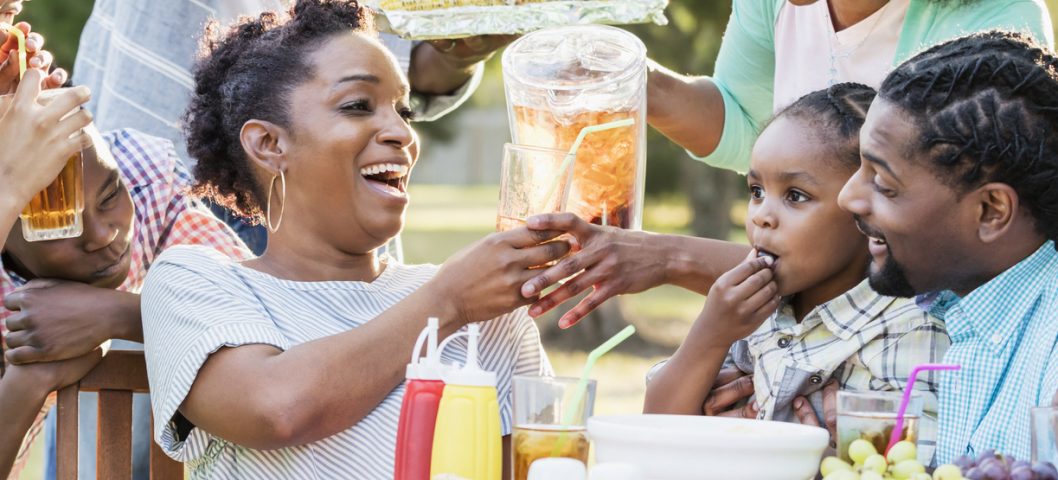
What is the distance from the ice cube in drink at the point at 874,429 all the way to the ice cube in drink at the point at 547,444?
400 millimetres

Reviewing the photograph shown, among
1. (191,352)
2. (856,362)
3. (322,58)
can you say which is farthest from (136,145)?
(856,362)

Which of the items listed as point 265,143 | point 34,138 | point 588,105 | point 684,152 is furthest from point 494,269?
point 684,152

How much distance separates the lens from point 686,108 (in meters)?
3.44

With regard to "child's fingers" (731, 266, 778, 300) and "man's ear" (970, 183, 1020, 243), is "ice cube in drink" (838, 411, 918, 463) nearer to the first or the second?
"man's ear" (970, 183, 1020, 243)

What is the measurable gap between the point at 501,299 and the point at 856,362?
74 centimetres

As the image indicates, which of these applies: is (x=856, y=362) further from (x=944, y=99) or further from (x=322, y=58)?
(x=322, y=58)

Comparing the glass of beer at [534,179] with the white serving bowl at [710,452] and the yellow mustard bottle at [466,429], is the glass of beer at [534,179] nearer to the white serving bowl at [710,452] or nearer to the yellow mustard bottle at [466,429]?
the yellow mustard bottle at [466,429]

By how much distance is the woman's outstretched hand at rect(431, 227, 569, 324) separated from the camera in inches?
101

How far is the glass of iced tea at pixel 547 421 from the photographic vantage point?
1.98 meters

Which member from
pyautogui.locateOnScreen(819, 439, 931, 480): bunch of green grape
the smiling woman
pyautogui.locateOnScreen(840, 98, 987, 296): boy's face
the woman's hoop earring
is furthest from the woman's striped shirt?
pyautogui.locateOnScreen(819, 439, 931, 480): bunch of green grape

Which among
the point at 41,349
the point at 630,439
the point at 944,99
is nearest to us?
the point at 630,439

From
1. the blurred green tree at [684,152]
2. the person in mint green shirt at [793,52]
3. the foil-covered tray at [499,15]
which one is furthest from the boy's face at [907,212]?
the blurred green tree at [684,152]

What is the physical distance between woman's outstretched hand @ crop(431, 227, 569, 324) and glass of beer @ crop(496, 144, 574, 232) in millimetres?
58

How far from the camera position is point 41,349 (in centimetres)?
280
